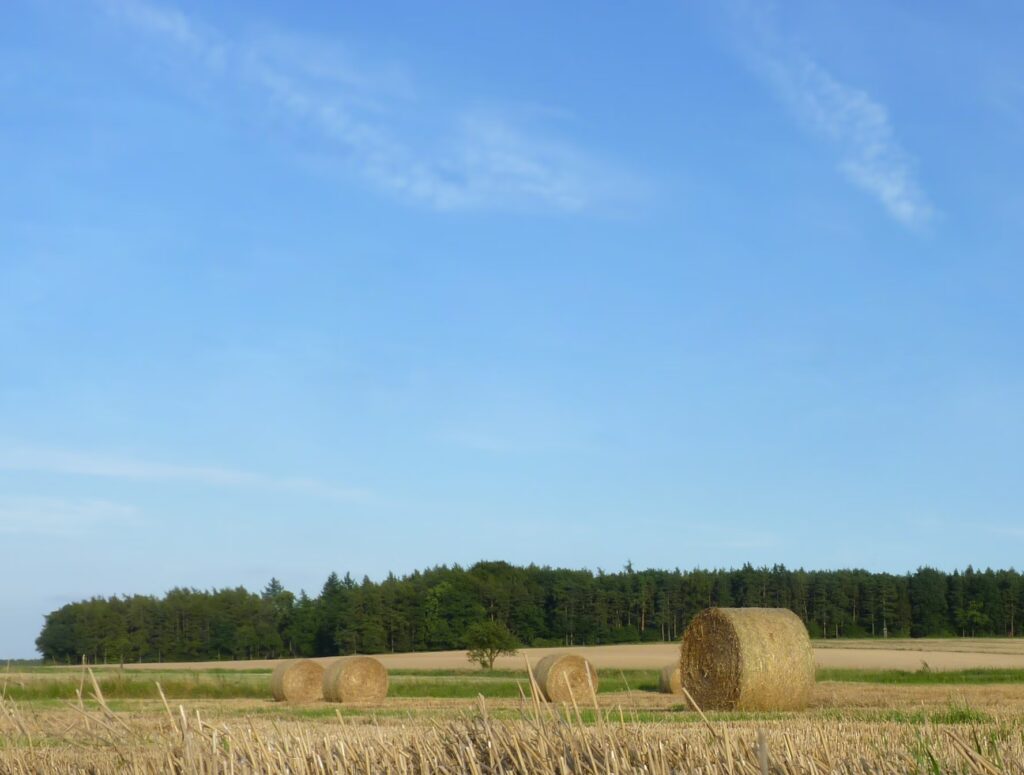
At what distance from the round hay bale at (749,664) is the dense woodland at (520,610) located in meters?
68.4

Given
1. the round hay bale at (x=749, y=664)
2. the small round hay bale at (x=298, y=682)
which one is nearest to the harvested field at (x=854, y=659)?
the small round hay bale at (x=298, y=682)

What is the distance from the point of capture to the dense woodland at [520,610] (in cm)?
9194

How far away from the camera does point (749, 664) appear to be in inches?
839

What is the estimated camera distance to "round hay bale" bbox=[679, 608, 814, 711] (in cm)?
2134

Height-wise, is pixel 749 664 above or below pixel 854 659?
above

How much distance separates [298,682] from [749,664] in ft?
53.4

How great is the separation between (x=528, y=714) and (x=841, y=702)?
18.6 meters

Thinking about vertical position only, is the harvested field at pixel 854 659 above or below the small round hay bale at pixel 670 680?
below

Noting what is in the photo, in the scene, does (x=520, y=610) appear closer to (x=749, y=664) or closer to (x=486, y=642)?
(x=486, y=642)

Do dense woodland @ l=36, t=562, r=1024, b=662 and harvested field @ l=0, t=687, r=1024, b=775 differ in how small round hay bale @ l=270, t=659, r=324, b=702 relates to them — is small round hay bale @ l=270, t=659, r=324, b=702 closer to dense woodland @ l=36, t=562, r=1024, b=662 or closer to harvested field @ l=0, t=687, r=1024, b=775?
harvested field @ l=0, t=687, r=1024, b=775

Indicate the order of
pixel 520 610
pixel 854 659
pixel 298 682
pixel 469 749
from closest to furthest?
pixel 469 749 < pixel 298 682 < pixel 854 659 < pixel 520 610

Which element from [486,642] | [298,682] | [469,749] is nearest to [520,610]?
[486,642]

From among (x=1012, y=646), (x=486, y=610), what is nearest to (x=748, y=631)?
(x=1012, y=646)

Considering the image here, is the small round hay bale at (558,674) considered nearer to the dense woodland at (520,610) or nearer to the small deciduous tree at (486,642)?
the small deciduous tree at (486,642)
